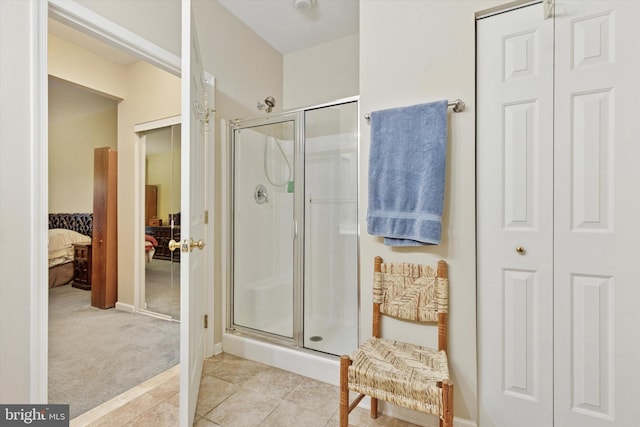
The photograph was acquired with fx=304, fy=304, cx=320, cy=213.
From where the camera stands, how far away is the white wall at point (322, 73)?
9.36ft

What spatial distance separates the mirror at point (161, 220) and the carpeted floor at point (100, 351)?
306 millimetres

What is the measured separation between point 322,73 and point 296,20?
520mm

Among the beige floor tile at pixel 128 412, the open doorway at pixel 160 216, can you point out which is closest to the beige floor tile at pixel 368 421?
the beige floor tile at pixel 128 412

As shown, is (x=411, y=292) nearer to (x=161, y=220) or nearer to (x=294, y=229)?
(x=294, y=229)

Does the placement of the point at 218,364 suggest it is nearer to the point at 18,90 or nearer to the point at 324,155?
the point at 324,155

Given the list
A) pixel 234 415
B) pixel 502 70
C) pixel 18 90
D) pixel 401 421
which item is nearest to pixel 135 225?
pixel 18 90

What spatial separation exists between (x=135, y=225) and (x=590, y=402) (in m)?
3.81

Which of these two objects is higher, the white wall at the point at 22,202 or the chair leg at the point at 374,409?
the white wall at the point at 22,202

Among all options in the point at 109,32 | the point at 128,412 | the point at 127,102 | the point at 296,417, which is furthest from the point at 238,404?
the point at 127,102

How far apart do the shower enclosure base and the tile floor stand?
0.04 meters

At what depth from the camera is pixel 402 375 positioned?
1.23m

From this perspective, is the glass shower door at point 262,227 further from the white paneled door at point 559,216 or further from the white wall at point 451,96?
the white paneled door at point 559,216

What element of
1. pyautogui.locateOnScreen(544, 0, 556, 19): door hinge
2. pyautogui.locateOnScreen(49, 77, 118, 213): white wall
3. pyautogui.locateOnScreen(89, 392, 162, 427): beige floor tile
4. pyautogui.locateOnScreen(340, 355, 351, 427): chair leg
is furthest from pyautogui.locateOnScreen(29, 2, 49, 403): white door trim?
pyautogui.locateOnScreen(49, 77, 118, 213): white wall

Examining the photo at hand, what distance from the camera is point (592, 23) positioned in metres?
1.27
